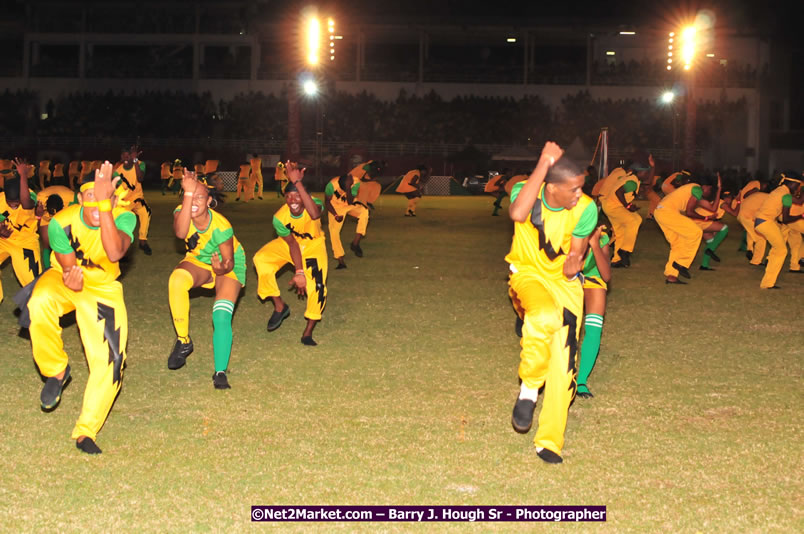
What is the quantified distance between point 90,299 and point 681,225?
33.4ft

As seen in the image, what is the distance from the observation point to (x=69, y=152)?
151 ft

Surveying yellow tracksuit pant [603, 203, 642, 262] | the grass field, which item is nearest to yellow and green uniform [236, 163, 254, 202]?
yellow tracksuit pant [603, 203, 642, 262]

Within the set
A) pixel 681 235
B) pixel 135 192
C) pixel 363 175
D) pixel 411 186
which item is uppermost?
pixel 411 186

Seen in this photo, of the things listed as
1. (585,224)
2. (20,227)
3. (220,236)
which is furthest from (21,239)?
(585,224)

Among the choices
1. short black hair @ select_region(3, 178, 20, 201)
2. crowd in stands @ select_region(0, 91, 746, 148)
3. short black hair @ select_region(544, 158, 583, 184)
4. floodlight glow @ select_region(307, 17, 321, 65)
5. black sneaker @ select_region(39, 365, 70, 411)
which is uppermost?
floodlight glow @ select_region(307, 17, 321, 65)

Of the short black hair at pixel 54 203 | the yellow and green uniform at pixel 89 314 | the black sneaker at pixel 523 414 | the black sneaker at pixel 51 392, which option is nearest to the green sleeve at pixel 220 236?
the yellow and green uniform at pixel 89 314

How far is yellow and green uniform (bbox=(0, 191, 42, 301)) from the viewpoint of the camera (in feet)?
36.3

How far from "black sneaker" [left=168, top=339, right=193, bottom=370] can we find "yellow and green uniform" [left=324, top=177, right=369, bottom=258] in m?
7.41

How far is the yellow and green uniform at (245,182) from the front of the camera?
107 ft

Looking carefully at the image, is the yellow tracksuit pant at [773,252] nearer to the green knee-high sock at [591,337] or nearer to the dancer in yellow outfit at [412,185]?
the green knee-high sock at [591,337]

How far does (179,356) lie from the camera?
8055mm

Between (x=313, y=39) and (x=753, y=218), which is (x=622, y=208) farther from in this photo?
(x=313, y=39)

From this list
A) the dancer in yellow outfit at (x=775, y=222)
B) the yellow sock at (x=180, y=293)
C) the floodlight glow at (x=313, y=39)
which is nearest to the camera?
the yellow sock at (x=180, y=293)

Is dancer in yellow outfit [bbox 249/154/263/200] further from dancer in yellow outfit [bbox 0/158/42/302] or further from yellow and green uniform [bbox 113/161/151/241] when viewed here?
dancer in yellow outfit [bbox 0/158/42/302]
